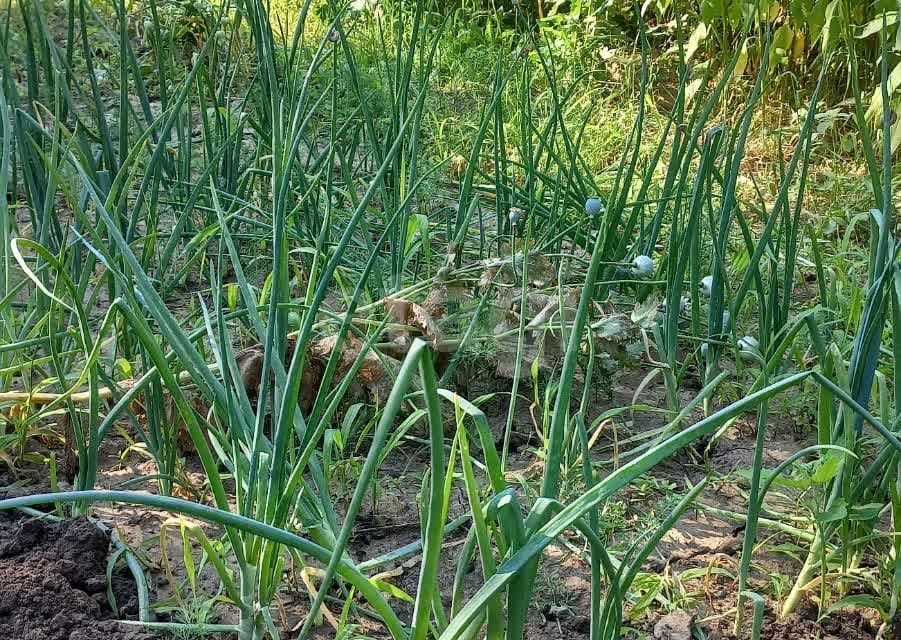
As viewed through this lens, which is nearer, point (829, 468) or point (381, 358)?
point (829, 468)

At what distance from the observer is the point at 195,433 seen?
1.00 m

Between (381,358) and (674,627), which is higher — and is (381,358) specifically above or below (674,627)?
above

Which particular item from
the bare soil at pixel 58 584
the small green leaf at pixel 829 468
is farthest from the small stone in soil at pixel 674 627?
the bare soil at pixel 58 584

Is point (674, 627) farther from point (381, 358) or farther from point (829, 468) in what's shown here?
point (381, 358)

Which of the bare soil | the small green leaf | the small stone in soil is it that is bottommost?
the small stone in soil

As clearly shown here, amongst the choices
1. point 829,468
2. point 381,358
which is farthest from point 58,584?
point 829,468

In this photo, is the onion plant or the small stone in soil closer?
the onion plant

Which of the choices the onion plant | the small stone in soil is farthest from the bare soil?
the small stone in soil

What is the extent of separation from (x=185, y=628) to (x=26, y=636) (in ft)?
0.53

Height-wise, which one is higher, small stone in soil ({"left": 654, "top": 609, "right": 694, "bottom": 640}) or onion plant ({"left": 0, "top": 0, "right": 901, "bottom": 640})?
onion plant ({"left": 0, "top": 0, "right": 901, "bottom": 640})

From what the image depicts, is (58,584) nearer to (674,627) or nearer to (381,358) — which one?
(381,358)

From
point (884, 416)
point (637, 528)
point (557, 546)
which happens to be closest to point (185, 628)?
point (557, 546)

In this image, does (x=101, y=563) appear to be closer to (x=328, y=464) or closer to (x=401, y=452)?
(x=328, y=464)

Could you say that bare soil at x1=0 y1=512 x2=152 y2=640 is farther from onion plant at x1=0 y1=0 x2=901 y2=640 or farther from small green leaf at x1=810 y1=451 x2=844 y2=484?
small green leaf at x1=810 y1=451 x2=844 y2=484
